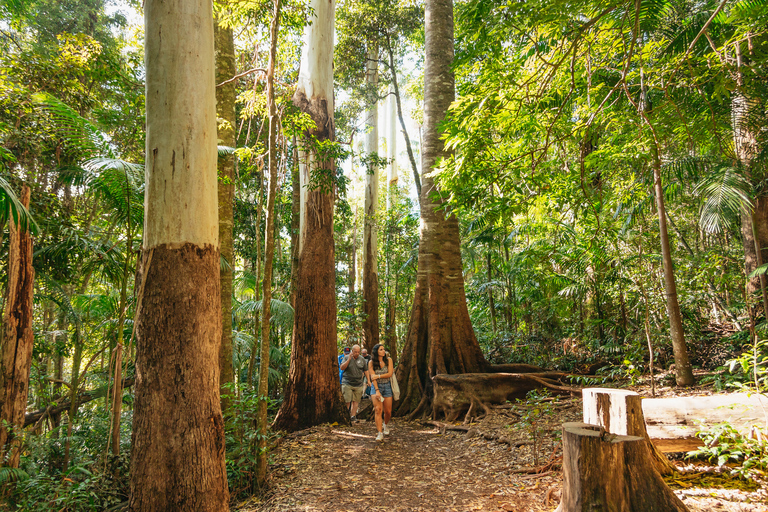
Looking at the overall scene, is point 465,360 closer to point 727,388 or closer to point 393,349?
point 727,388

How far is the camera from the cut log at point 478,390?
7.04 m

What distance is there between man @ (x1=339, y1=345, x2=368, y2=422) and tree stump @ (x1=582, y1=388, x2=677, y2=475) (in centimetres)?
464

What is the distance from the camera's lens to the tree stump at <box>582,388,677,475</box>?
3.46 meters

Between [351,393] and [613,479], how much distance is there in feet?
18.2

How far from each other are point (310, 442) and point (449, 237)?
4.49 m

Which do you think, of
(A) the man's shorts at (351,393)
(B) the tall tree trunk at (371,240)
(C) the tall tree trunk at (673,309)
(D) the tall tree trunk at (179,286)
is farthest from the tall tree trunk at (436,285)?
(D) the tall tree trunk at (179,286)

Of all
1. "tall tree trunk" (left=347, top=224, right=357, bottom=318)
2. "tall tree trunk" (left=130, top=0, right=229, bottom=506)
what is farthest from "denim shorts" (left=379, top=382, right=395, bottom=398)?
"tall tree trunk" (left=347, top=224, right=357, bottom=318)

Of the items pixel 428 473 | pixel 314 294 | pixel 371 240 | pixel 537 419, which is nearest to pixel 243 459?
pixel 428 473

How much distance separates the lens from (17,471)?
4.41m

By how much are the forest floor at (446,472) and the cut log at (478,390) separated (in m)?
0.33

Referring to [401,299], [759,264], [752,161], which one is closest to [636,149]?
[752,161]

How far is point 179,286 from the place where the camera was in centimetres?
285

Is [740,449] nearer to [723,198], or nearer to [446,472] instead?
[446,472]

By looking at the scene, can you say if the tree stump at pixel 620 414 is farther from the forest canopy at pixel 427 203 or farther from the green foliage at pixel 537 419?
the forest canopy at pixel 427 203
